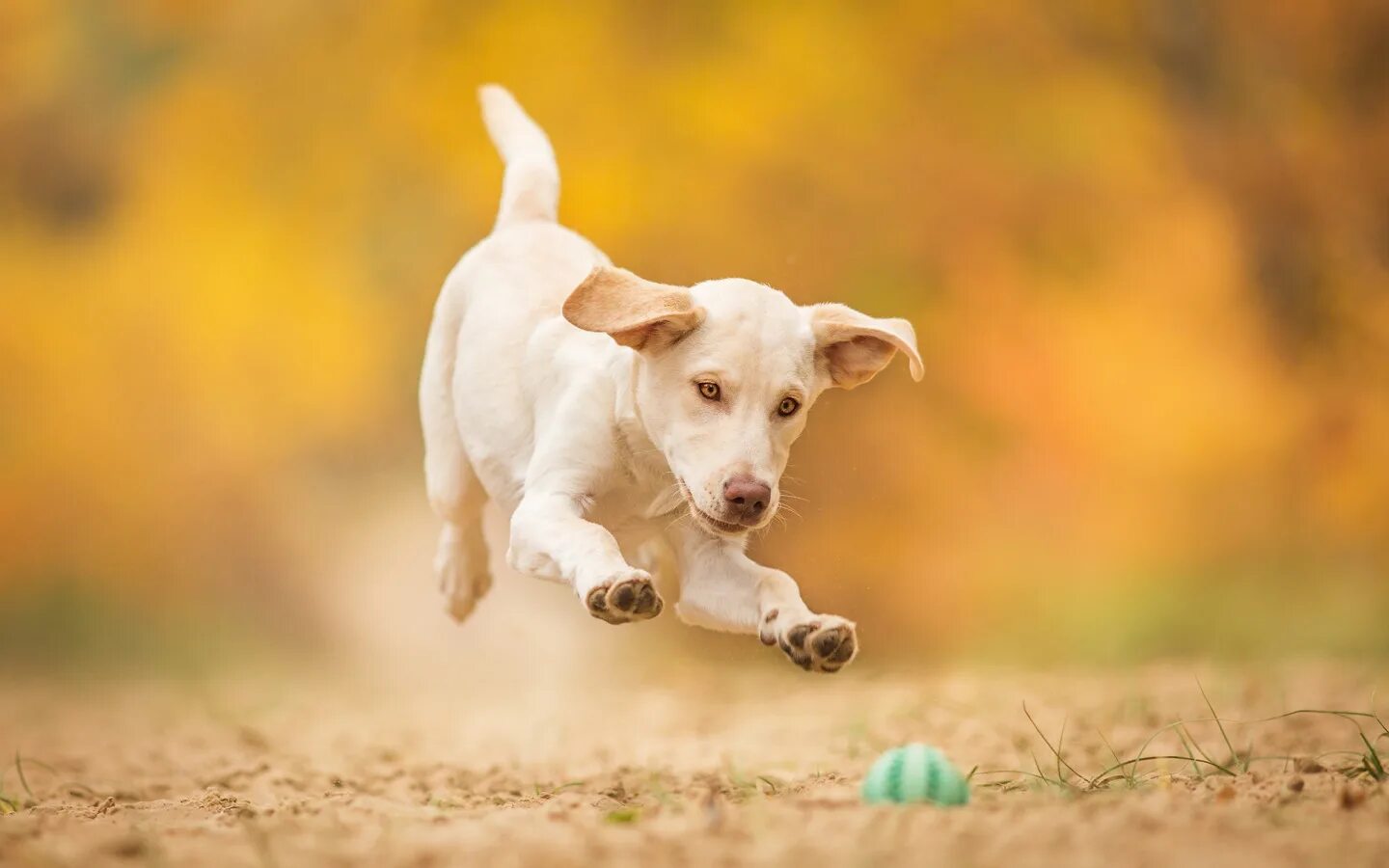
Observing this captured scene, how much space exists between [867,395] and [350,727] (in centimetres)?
391

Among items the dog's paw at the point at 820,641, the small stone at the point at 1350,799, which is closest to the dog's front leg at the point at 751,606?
the dog's paw at the point at 820,641

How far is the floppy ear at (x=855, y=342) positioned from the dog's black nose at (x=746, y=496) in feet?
1.93

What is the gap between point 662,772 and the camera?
561cm

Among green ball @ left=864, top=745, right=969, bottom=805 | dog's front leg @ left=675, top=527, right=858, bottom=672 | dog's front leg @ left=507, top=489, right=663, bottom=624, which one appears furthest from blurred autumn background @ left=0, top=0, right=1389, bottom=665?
green ball @ left=864, top=745, right=969, bottom=805

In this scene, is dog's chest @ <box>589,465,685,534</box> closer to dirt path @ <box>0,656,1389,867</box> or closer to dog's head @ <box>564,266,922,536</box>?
dog's head @ <box>564,266,922,536</box>

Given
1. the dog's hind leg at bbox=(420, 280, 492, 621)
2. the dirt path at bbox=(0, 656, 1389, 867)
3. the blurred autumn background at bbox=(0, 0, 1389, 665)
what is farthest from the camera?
the blurred autumn background at bbox=(0, 0, 1389, 665)

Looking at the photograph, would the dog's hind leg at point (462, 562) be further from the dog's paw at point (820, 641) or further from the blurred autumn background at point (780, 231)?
the blurred autumn background at point (780, 231)

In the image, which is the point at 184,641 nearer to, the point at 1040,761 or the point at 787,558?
the point at 787,558

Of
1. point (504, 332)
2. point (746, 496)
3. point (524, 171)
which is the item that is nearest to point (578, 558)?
point (746, 496)

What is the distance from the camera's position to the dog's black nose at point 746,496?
3.86 meters

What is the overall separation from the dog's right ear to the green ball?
1275 millimetres

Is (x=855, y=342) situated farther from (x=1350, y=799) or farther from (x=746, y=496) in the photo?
(x=1350, y=799)

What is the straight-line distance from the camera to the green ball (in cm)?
372

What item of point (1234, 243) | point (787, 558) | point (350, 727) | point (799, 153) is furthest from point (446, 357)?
point (1234, 243)
